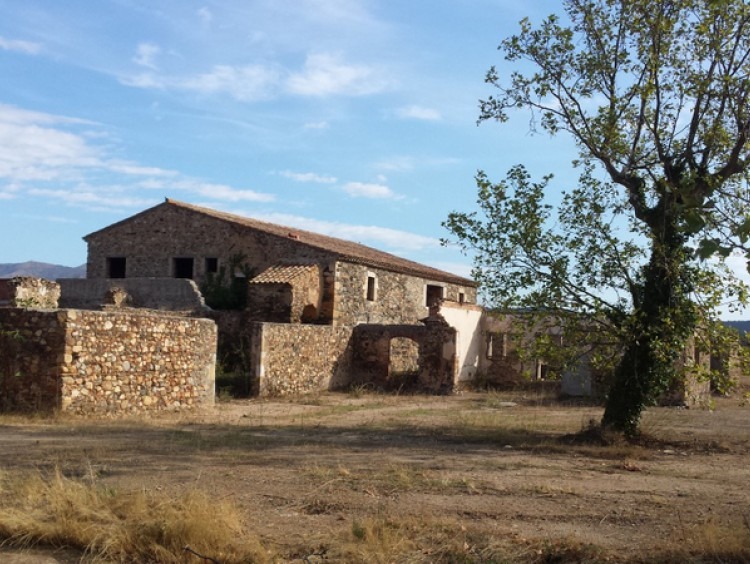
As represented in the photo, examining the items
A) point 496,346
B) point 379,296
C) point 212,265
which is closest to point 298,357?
point 379,296

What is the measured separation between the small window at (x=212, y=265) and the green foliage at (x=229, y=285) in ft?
1.45

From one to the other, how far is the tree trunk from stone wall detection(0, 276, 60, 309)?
1551 cm

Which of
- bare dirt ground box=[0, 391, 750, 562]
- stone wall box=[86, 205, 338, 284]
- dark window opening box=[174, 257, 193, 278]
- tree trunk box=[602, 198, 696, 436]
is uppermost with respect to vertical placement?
stone wall box=[86, 205, 338, 284]

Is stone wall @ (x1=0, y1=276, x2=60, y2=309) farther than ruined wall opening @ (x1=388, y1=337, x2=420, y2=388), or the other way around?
ruined wall opening @ (x1=388, y1=337, x2=420, y2=388)

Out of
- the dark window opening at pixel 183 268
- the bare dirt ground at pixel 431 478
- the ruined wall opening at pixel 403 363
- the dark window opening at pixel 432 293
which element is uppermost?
the dark window opening at pixel 183 268

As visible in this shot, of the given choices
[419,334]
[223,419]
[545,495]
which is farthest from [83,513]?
[419,334]

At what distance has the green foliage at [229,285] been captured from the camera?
94.1ft

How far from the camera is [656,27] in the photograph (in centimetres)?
1298

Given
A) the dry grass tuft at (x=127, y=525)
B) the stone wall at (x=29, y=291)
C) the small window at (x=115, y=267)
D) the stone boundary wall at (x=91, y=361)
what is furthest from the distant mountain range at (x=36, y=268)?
the dry grass tuft at (x=127, y=525)

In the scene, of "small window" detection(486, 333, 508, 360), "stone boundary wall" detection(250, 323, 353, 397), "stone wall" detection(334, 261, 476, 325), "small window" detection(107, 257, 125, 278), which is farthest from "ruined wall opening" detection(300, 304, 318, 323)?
"small window" detection(107, 257, 125, 278)

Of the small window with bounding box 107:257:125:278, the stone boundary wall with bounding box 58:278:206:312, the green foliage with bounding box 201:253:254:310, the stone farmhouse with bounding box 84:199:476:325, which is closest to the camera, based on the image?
the stone farmhouse with bounding box 84:199:476:325

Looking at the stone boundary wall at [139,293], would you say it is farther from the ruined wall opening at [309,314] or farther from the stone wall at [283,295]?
the ruined wall opening at [309,314]

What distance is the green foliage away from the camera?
28.7 metres

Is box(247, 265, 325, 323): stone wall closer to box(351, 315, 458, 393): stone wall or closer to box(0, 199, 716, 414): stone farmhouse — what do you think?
box(0, 199, 716, 414): stone farmhouse
